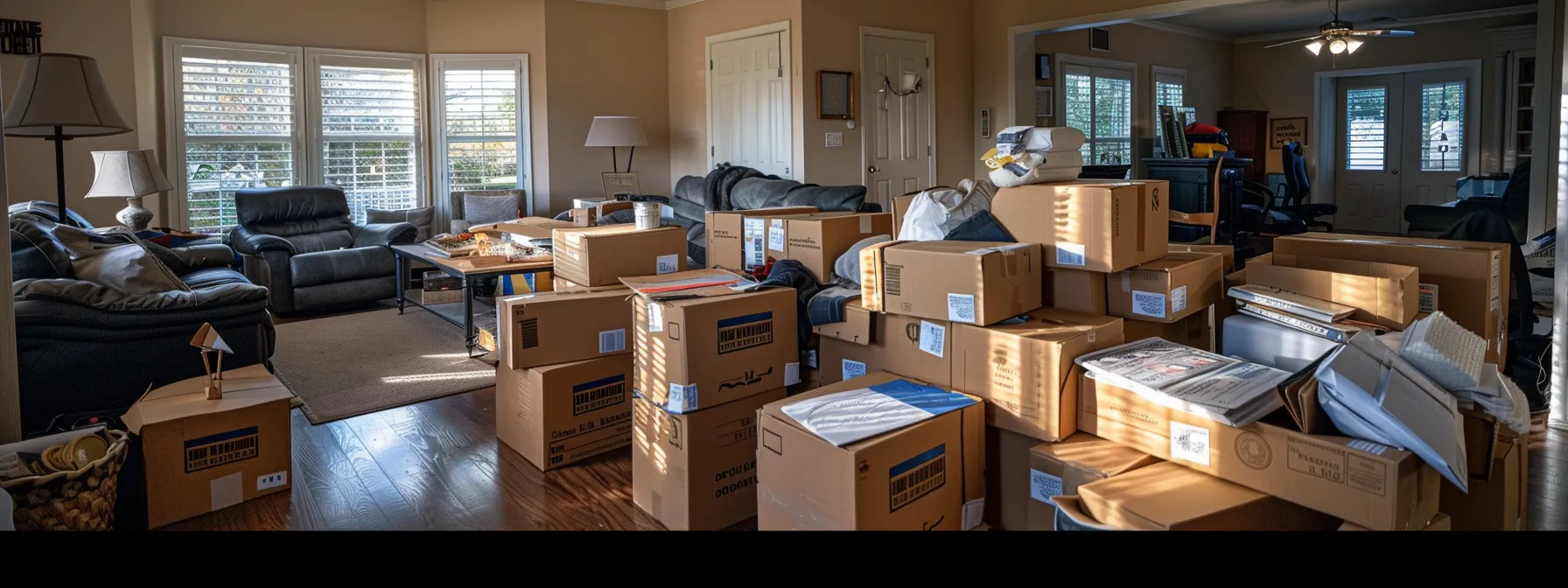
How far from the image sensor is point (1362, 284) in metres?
2.71

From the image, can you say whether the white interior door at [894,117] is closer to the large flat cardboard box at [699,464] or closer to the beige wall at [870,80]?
the beige wall at [870,80]

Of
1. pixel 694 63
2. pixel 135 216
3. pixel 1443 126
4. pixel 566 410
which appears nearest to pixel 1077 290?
pixel 566 410

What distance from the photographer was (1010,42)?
7730mm

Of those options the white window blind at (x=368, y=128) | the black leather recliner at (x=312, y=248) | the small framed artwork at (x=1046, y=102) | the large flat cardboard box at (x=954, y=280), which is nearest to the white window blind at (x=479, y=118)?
the white window blind at (x=368, y=128)

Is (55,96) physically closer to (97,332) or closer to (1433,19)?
(97,332)

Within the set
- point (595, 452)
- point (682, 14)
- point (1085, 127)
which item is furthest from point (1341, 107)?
point (595, 452)

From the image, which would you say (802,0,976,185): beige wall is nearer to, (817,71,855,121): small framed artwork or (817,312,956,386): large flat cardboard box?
(817,71,855,121): small framed artwork

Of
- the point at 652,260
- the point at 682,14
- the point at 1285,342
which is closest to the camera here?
the point at 1285,342

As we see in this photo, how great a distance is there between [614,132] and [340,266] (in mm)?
2496

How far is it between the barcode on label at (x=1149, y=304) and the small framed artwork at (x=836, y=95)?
15.8ft

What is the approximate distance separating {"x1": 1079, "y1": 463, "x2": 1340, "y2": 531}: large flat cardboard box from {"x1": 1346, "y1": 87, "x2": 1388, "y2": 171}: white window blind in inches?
422

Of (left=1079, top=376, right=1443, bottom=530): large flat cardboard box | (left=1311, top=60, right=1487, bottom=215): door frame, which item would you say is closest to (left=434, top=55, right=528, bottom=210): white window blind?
(left=1079, top=376, right=1443, bottom=530): large flat cardboard box
